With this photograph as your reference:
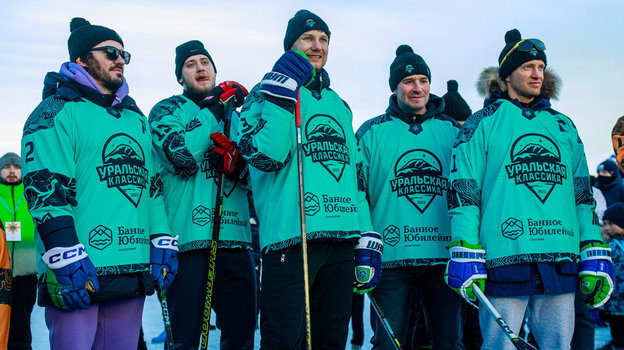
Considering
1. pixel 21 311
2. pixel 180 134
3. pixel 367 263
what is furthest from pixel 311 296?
pixel 21 311

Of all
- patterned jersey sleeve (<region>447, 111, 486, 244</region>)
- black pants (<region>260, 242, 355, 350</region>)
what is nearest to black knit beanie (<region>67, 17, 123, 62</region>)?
black pants (<region>260, 242, 355, 350</region>)

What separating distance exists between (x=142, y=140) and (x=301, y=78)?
0.91 metres

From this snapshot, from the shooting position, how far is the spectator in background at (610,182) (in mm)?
→ 8000

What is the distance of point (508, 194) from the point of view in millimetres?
3477

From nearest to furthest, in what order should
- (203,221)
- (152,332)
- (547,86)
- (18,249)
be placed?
(203,221) → (547,86) → (18,249) → (152,332)

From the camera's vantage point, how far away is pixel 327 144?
3.49 metres

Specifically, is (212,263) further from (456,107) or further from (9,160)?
(9,160)

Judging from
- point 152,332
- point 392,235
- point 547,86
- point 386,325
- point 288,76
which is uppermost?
point 547,86

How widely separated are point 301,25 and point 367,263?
1.45 metres

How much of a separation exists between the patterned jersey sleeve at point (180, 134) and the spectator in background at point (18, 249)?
281 centimetres

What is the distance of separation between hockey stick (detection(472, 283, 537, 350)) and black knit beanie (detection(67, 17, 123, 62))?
2.40 metres

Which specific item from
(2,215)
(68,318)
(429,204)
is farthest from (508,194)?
(2,215)

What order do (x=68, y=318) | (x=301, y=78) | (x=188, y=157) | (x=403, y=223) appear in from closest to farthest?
(x=68, y=318) < (x=301, y=78) < (x=188, y=157) < (x=403, y=223)

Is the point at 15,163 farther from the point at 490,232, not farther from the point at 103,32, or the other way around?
the point at 490,232
